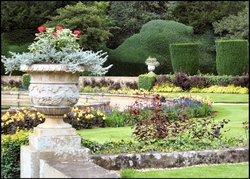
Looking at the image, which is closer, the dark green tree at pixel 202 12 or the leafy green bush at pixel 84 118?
the leafy green bush at pixel 84 118

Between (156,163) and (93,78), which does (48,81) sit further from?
(93,78)

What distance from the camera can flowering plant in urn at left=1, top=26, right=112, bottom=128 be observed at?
7148mm

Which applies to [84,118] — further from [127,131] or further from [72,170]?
[72,170]

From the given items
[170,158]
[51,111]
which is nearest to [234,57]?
[170,158]

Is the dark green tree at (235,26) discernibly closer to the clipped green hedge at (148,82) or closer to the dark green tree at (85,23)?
the dark green tree at (85,23)

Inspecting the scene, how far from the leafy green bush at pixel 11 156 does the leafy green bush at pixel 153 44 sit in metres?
29.2

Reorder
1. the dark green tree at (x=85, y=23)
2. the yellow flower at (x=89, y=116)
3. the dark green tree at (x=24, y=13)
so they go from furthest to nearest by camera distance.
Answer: the dark green tree at (x=24, y=13), the dark green tree at (x=85, y=23), the yellow flower at (x=89, y=116)

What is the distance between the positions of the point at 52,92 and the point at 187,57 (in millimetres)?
23150

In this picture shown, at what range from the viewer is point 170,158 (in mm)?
7949

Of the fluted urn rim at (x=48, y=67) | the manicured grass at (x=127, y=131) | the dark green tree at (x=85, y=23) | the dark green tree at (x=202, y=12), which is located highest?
the dark green tree at (x=202, y=12)

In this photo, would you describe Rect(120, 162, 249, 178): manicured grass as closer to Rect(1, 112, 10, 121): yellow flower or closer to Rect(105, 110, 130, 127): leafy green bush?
Rect(1, 112, 10, 121): yellow flower

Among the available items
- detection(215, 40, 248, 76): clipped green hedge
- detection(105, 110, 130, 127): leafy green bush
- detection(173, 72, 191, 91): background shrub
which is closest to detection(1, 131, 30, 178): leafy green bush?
detection(105, 110, 130, 127): leafy green bush

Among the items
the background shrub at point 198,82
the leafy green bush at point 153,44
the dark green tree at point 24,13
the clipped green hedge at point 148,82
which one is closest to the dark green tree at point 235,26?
the leafy green bush at point 153,44

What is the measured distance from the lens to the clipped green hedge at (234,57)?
28156 mm
